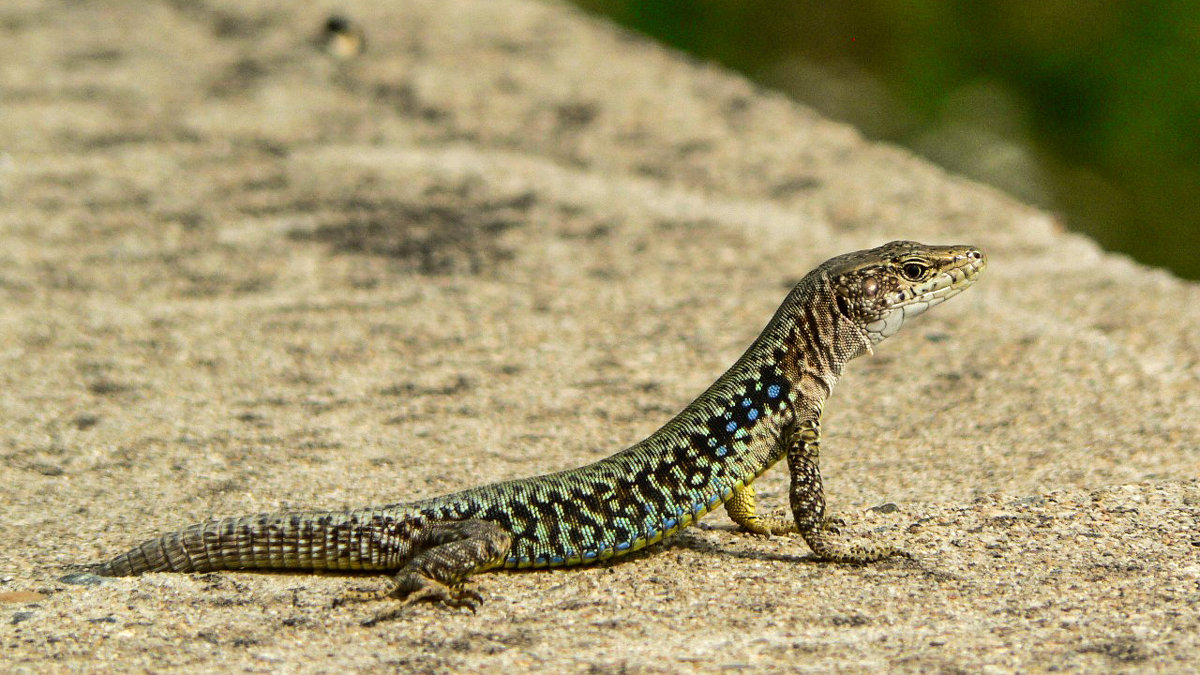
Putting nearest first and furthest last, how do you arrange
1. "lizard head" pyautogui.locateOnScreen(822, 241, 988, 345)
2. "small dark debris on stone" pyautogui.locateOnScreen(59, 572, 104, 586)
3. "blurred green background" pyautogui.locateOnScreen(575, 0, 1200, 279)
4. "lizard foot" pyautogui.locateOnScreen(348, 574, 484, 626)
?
"lizard foot" pyautogui.locateOnScreen(348, 574, 484, 626) → "small dark debris on stone" pyautogui.locateOnScreen(59, 572, 104, 586) → "lizard head" pyautogui.locateOnScreen(822, 241, 988, 345) → "blurred green background" pyautogui.locateOnScreen(575, 0, 1200, 279)

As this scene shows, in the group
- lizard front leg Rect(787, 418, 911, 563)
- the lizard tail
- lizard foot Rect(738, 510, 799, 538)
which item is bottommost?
the lizard tail

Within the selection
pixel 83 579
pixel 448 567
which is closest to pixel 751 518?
pixel 448 567

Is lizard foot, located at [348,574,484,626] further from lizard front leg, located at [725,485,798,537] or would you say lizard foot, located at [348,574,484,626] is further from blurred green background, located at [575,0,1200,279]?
blurred green background, located at [575,0,1200,279]

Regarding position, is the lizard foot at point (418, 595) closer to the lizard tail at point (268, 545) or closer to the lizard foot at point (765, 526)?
the lizard tail at point (268, 545)

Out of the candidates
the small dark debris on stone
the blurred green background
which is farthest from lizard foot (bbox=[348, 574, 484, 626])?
the blurred green background

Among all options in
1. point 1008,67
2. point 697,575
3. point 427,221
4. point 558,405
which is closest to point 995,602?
point 697,575

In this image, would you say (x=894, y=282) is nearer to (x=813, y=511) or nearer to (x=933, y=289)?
Answer: (x=933, y=289)

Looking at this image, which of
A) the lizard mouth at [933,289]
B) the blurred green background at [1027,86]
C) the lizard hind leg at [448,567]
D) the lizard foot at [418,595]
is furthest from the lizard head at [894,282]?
the blurred green background at [1027,86]
